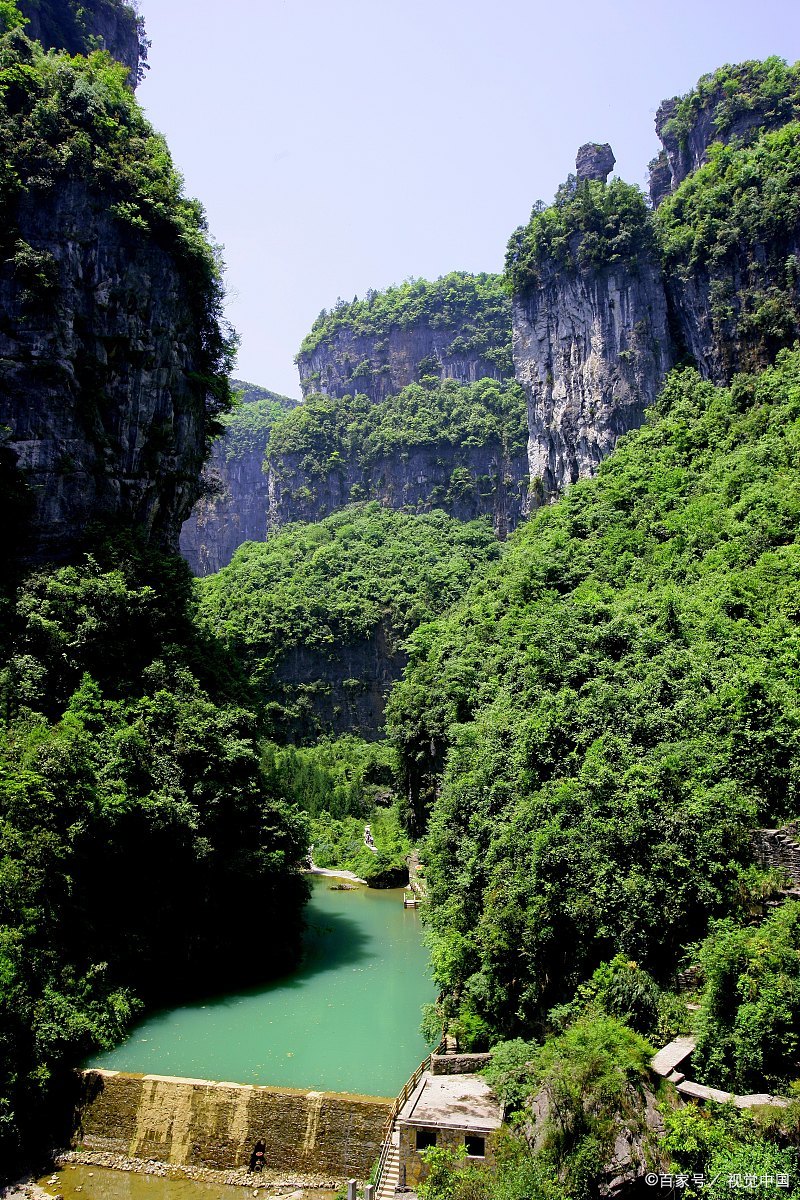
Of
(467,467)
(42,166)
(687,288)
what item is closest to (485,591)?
(687,288)

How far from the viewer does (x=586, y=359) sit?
139 ft

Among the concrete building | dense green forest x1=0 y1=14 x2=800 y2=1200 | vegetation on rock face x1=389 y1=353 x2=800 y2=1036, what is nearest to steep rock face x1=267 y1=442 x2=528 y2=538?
dense green forest x1=0 y1=14 x2=800 y2=1200

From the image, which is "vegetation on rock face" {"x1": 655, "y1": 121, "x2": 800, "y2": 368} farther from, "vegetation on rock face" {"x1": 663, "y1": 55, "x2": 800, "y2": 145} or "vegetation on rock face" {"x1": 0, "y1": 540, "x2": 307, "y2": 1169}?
"vegetation on rock face" {"x1": 0, "y1": 540, "x2": 307, "y2": 1169}

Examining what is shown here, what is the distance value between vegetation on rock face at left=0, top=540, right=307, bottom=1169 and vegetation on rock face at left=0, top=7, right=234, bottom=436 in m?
10.9

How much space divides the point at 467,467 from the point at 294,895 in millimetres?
49459

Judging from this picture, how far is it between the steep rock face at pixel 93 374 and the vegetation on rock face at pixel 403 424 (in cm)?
3925

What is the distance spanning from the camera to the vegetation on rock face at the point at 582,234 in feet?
132

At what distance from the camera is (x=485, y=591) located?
121 feet

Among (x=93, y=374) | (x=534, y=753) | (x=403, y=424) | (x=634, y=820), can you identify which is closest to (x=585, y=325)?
(x=93, y=374)

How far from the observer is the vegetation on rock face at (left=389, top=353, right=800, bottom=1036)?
45.1 feet

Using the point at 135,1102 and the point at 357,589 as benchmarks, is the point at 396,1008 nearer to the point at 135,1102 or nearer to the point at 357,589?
the point at 135,1102

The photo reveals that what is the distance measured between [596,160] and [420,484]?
28.2m

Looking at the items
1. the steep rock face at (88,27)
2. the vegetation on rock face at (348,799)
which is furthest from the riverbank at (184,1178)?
the steep rock face at (88,27)

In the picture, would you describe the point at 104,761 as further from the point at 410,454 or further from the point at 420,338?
the point at 420,338
